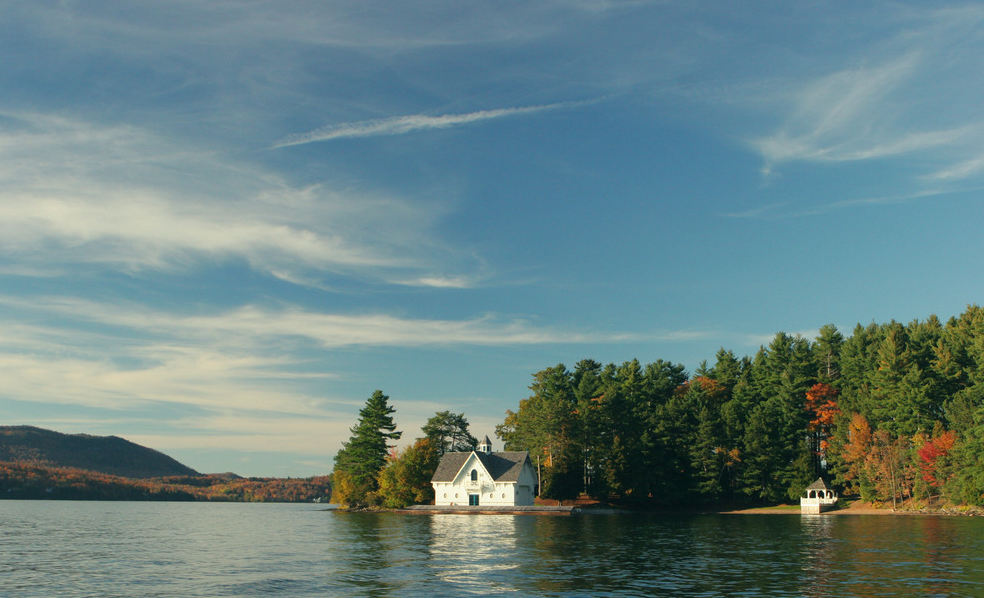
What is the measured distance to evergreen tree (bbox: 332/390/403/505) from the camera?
371 feet

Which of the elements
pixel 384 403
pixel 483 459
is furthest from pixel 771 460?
pixel 384 403

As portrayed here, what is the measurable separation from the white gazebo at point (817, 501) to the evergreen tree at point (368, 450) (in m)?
61.4

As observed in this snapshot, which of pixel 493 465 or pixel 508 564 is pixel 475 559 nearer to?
pixel 508 564

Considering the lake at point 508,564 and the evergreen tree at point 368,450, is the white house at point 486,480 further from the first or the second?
the lake at point 508,564

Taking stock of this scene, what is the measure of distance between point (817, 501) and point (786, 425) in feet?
38.1

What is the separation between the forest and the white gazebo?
2.21 meters

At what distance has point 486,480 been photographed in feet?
337

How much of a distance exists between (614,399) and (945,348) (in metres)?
42.5

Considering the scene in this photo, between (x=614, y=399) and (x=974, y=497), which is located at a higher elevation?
(x=614, y=399)

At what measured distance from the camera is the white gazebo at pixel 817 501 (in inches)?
3661

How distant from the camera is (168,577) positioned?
31.6 m

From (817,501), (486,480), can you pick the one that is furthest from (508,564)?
(817,501)

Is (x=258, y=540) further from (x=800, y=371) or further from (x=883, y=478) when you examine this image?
(x=800, y=371)

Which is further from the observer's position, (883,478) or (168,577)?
(883,478)
